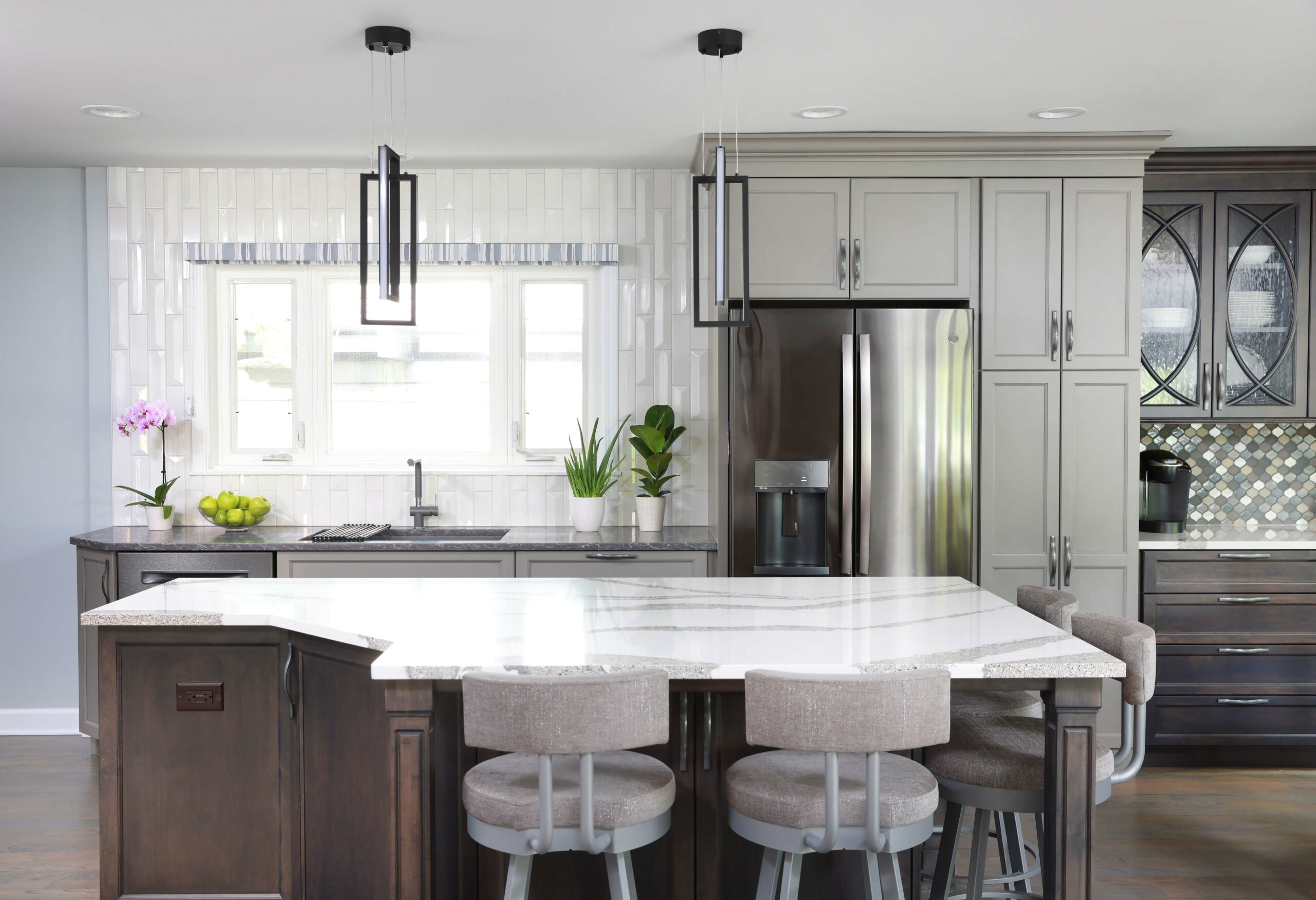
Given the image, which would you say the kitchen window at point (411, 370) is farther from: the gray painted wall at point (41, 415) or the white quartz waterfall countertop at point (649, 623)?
the white quartz waterfall countertop at point (649, 623)

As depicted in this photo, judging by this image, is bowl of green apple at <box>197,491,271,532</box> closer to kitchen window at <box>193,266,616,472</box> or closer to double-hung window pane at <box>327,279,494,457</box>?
kitchen window at <box>193,266,616,472</box>

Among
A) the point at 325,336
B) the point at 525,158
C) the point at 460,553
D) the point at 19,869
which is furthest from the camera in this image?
the point at 325,336

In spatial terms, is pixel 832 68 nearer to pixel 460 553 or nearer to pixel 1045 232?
pixel 1045 232

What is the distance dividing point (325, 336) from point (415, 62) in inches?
74.4

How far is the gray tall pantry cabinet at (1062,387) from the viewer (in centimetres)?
415

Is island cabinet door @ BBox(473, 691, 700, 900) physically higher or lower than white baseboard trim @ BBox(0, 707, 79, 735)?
higher

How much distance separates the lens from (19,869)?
3094 millimetres

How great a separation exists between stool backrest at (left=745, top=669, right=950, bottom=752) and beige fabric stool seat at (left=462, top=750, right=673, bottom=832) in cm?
27

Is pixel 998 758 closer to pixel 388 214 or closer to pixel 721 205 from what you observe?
pixel 721 205

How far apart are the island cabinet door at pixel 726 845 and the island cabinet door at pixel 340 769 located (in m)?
0.73

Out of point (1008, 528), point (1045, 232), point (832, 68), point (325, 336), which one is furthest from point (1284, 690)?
point (325, 336)

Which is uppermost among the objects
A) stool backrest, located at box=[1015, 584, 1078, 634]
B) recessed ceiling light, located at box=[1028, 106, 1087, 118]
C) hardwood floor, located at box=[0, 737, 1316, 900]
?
recessed ceiling light, located at box=[1028, 106, 1087, 118]

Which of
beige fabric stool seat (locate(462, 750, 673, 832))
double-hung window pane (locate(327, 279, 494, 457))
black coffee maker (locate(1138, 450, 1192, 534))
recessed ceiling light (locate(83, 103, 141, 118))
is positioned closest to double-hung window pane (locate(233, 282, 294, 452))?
Result: double-hung window pane (locate(327, 279, 494, 457))

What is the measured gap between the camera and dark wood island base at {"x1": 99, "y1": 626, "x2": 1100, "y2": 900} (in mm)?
2367
